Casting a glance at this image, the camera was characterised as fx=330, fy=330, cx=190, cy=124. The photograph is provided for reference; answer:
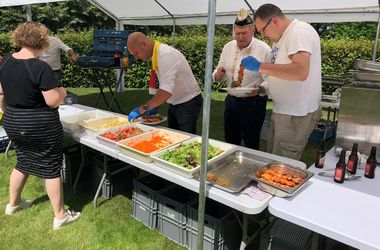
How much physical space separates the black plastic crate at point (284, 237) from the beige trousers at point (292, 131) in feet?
1.69

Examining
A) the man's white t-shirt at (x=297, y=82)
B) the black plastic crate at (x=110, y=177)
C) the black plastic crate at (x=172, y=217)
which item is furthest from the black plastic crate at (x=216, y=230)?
the black plastic crate at (x=110, y=177)

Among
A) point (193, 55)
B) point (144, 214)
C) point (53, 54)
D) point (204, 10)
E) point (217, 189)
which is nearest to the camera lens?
point (217, 189)

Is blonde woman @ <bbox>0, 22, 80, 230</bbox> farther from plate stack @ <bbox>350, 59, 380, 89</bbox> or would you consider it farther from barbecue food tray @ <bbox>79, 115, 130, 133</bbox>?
plate stack @ <bbox>350, 59, 380, 89</bbox>

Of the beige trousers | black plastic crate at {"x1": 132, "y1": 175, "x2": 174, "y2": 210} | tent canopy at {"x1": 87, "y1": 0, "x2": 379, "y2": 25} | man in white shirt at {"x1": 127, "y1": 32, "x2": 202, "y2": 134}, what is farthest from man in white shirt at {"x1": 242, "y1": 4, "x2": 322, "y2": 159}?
tent canopy at {"x1": 87, "y1": 0, "x2": 379, "y2": 25}

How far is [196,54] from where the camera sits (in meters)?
9.10

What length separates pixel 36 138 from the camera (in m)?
2.40

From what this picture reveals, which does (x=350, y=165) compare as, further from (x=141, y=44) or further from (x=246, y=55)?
(x=141, y=44)

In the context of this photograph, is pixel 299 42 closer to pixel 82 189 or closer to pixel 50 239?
pixel 50 239

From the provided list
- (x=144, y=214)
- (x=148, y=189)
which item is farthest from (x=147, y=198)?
(x=144, y=214)

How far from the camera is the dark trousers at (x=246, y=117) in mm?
2967

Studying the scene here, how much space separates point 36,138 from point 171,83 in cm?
109

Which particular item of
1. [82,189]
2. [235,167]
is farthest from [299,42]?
[82,189]

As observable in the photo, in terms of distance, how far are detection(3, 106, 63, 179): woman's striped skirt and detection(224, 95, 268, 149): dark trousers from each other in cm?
149

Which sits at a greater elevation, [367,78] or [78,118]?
[367,78]
